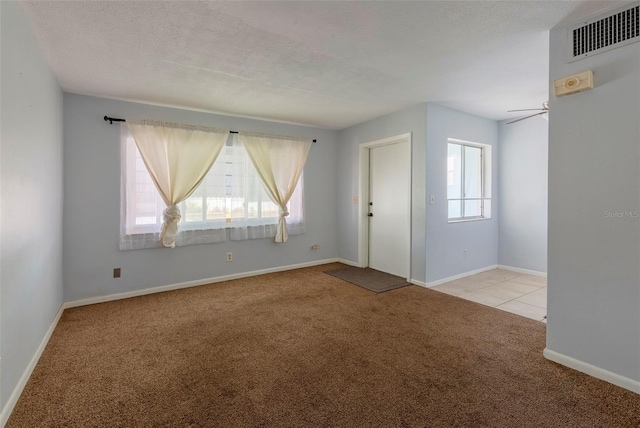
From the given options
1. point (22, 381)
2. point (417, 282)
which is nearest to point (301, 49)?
point (22, 381)

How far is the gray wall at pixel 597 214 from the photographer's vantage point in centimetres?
187

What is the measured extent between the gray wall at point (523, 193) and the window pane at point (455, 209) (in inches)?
37.4

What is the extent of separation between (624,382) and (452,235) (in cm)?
253

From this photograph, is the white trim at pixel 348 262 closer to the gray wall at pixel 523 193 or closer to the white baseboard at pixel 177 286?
the white baseboard at pixel 177 286

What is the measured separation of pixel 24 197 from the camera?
199 centimetres

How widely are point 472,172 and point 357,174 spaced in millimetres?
1917

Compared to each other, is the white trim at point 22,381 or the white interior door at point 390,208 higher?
the white interior door at point 390,208

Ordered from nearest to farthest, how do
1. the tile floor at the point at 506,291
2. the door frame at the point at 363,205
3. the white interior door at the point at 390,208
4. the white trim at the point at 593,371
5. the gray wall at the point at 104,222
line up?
the white trim at the point at 593,371
the tile floor at the point at 506,291
the gray wall at the point at 104,222
the white interior door at the point at 390,208
the door frame at the point at 363,205

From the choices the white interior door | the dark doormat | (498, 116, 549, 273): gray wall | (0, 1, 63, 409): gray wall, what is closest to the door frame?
the white interior door

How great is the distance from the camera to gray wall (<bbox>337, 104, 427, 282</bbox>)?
401cm

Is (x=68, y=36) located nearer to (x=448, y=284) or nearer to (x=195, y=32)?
(x=195, y=32)

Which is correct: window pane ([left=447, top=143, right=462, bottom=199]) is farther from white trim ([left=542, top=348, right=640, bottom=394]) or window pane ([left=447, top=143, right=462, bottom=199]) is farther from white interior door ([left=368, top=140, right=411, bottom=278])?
white trim ([left=542, top=348, right=640, bottom=394])

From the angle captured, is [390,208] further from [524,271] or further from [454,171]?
[524,271]

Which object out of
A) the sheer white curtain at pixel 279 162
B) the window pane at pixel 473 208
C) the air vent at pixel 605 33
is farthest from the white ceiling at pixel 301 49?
the window pane at pixel 473 208
